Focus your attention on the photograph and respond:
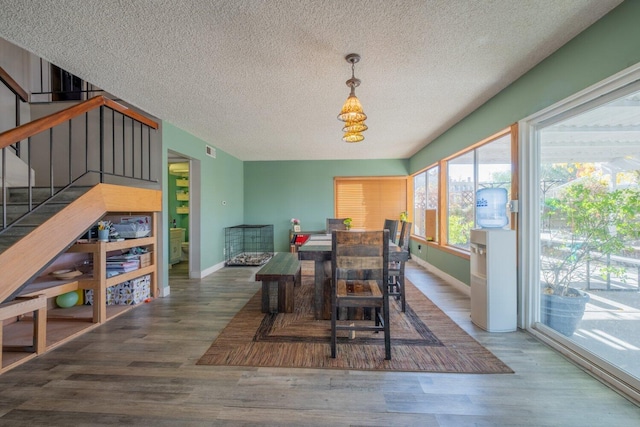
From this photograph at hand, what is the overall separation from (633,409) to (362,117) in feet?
8.62

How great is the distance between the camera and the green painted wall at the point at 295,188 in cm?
665

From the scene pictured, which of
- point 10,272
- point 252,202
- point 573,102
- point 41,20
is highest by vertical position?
point 41,20

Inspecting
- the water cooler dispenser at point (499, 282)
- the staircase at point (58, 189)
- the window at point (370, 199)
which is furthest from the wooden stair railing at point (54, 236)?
the window at point (370, 199)

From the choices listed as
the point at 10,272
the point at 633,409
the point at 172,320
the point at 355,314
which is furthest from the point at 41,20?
the point at 633,409

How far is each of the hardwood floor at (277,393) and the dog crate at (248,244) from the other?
3502 millimetres

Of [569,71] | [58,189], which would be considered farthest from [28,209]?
[569,71]

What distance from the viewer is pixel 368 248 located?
204 centimetres

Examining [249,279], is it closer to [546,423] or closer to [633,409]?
[546,423]

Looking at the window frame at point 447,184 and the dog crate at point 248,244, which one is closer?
the window frame at point 447,184

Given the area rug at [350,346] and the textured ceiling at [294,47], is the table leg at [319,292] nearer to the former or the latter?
the area rug at [350,346]

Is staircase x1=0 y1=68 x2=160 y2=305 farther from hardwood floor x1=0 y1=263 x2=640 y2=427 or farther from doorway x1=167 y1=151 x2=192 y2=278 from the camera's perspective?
doorway x1=167 y1=151 x2=192 y2=278

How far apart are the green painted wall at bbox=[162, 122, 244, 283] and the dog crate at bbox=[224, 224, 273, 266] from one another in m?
0.25

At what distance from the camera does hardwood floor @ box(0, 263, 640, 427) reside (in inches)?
58.6

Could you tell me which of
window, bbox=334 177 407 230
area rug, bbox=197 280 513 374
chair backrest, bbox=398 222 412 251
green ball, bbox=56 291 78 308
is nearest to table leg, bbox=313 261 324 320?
area rug, bbox=197 280 513 374
